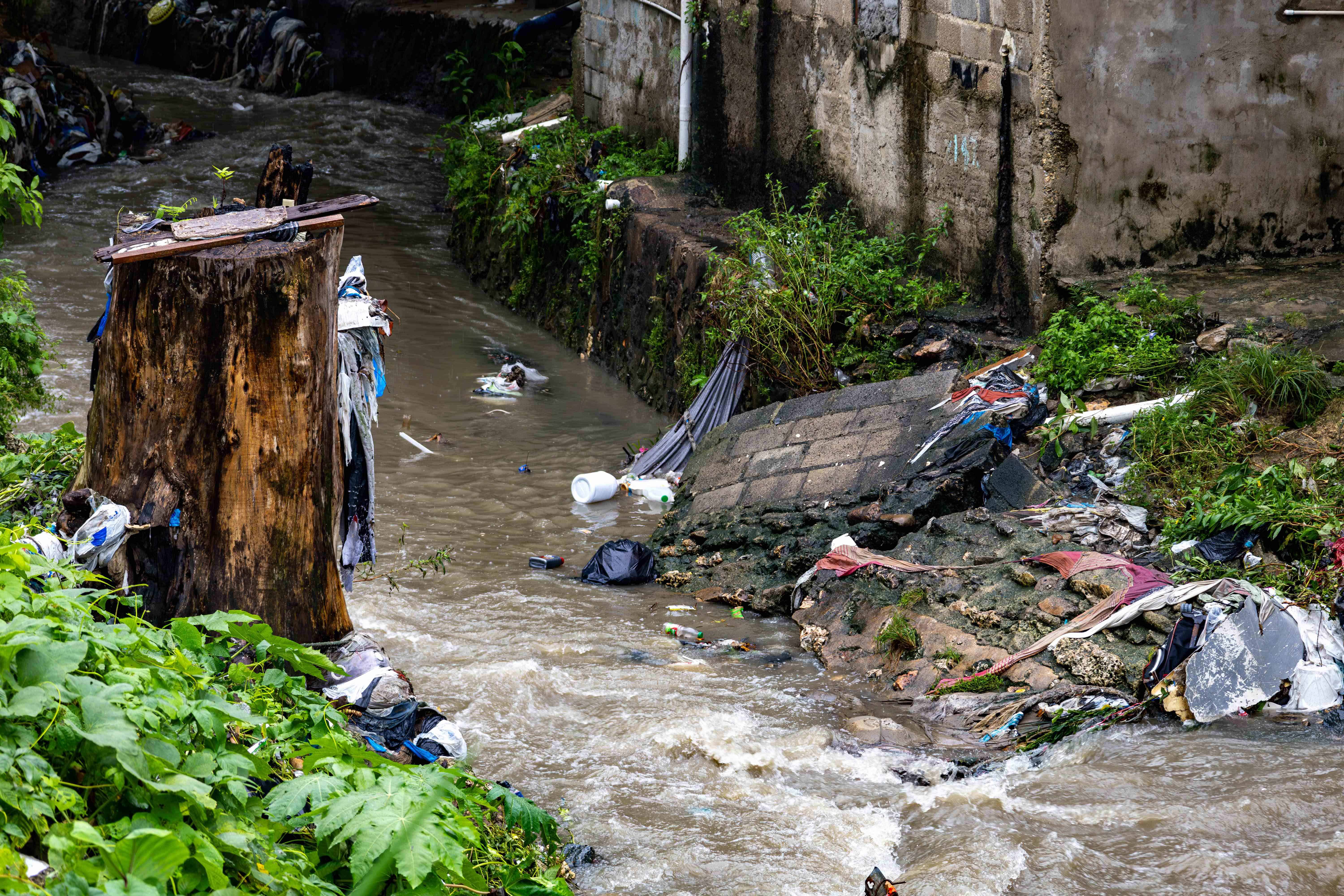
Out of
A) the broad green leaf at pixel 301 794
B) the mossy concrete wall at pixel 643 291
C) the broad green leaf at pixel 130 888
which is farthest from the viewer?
the mossy concrete wall at pixel 643 291

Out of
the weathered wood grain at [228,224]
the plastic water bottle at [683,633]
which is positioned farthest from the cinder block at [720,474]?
the weathered wood grain at [228,224]

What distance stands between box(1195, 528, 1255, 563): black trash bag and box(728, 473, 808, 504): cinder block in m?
2.13

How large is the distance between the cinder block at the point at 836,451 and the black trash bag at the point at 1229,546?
1.91 m

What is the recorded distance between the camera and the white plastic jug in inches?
291

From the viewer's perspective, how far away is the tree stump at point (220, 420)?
337 centimetres

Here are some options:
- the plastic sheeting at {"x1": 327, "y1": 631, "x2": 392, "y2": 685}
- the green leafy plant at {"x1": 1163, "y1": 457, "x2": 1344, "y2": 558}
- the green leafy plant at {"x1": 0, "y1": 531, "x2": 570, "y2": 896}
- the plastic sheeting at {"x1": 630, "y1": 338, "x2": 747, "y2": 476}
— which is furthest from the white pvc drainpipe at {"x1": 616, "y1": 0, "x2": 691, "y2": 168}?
the green leafy plant at {"x1": 0, "y1": 531, "x2": 570, "y2": 896}

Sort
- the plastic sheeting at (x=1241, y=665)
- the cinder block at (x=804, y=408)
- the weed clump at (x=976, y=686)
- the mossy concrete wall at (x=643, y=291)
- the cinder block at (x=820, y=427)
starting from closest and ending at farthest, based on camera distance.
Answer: the plastic sheeting at (x=1241, y=665)
the weed clump at (x=976, y=686)
the cinder block at (x=820, y=427)
the cinder block at (x=804, y=408)
the mossy concrete wall at (x=643, y=291)

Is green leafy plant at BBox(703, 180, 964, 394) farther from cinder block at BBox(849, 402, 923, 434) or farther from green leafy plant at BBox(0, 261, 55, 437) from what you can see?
green leafy plant at BBox(0, 261, 55, 437)

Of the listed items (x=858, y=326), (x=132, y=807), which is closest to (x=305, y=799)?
(x=132, y=807)

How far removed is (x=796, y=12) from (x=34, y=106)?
32.4ft

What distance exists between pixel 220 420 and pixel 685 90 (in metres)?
7.32

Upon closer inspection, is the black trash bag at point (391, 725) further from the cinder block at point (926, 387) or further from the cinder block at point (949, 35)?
the cinder block at point (949, 35)

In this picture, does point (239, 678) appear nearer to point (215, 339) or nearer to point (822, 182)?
point (215, 339)

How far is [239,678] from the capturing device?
307cm
